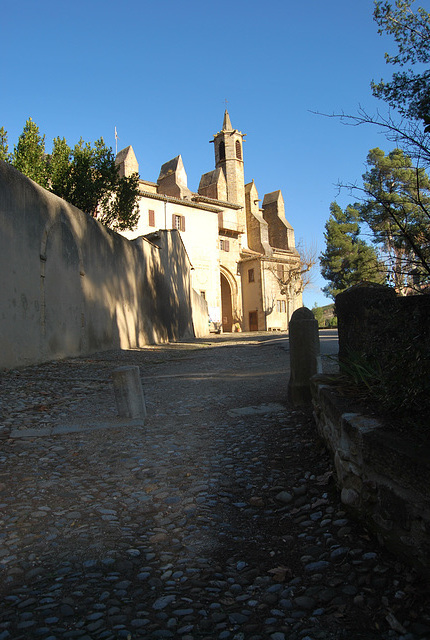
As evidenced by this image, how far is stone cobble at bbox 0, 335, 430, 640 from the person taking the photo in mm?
1992

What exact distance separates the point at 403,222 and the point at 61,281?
8.47 meters

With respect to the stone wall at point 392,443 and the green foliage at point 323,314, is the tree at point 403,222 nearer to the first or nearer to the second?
the stone wall at point 392,443

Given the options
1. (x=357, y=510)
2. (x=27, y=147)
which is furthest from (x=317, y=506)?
(x=27, y=147)

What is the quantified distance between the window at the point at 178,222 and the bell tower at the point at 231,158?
12397 mm

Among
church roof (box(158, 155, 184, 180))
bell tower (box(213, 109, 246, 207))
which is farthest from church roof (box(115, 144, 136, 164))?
bell tower (box(213, 109, 246, 207))

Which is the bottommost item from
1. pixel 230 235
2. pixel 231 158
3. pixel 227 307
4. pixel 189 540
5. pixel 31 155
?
pixel 189 540

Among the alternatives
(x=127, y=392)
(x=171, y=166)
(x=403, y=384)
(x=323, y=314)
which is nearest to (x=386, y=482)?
(x=403, y=384)

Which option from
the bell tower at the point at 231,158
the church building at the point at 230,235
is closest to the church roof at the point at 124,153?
the church building at the point at 230,235

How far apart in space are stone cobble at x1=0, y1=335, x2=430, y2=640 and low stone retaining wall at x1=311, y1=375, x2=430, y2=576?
106mm

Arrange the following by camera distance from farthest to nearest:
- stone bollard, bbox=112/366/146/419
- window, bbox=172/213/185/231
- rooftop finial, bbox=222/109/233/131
Answer: 1. rooftop finial, bbox=222/109/233/131
2. window, bbox=172/213/185/231
3. stone bollard, bbox=112/366/146/419

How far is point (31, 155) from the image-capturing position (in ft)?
64.9

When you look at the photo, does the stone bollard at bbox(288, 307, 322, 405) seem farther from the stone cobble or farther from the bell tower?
the bell tower

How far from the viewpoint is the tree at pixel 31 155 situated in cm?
1926

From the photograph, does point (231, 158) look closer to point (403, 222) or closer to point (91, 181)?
point (91, 181)
